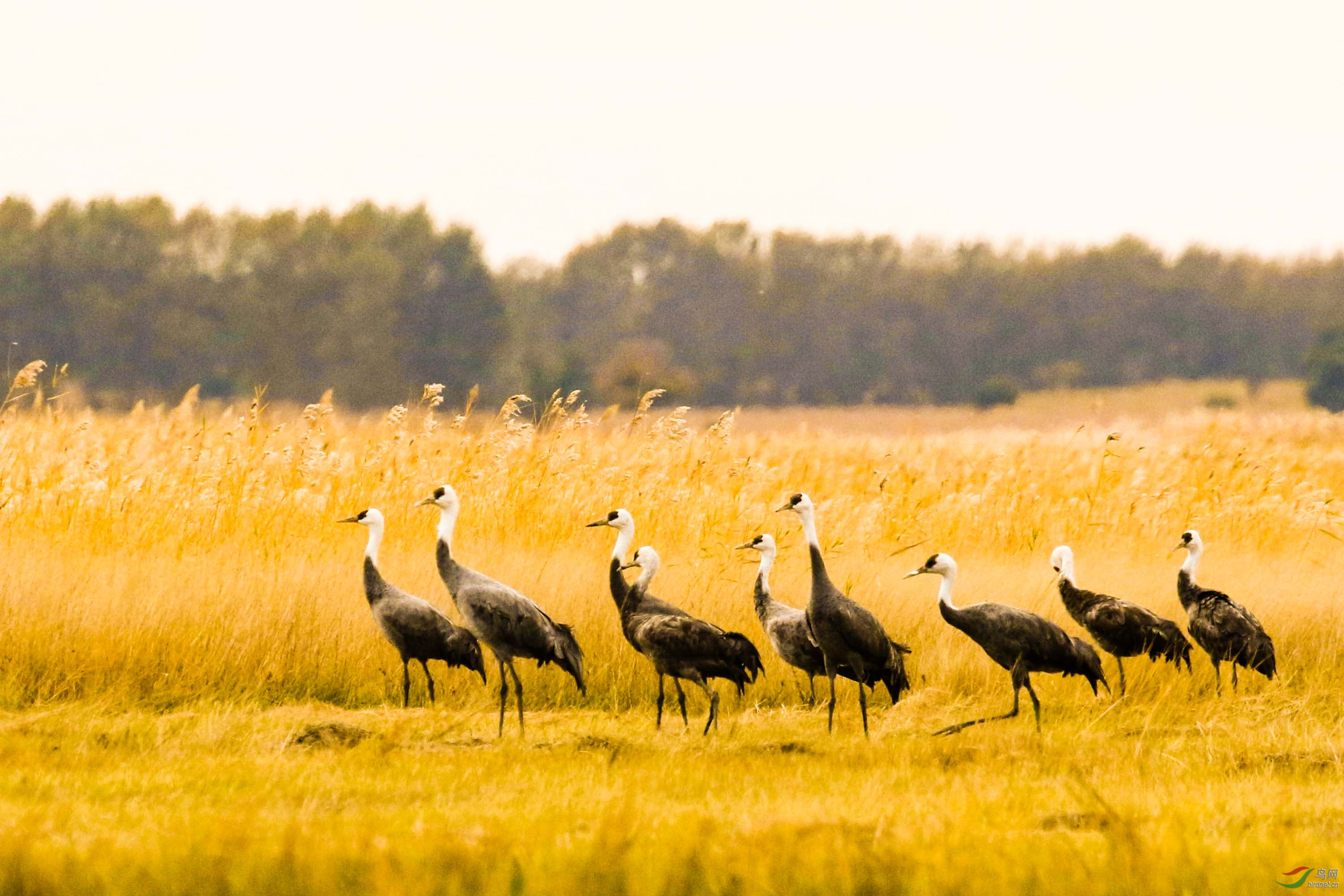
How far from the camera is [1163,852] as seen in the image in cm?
534

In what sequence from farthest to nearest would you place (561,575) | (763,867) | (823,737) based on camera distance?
(561,575)
(823,737)
(763,867)

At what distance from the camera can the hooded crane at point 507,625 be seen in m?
8.81

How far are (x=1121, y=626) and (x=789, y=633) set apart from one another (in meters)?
2.38

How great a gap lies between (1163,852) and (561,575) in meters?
6.73

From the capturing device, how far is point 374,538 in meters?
9.88

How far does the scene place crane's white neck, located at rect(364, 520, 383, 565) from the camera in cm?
970

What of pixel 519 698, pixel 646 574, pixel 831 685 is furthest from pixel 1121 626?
pixel 519 698

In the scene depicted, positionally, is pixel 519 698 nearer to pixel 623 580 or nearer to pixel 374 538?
pixel 623 580

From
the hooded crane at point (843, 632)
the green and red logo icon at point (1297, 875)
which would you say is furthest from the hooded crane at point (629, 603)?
the green and red logo icon at point (1297, 875)

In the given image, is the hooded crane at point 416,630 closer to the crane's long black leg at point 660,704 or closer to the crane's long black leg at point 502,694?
the crane's long black leg at point 502,694

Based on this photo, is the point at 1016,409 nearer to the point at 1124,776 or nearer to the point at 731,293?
the point at 731,293

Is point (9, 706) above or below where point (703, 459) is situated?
below

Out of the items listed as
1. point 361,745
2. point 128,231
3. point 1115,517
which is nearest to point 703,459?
point 1115,517

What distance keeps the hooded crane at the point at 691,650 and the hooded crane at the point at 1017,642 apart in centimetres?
119
